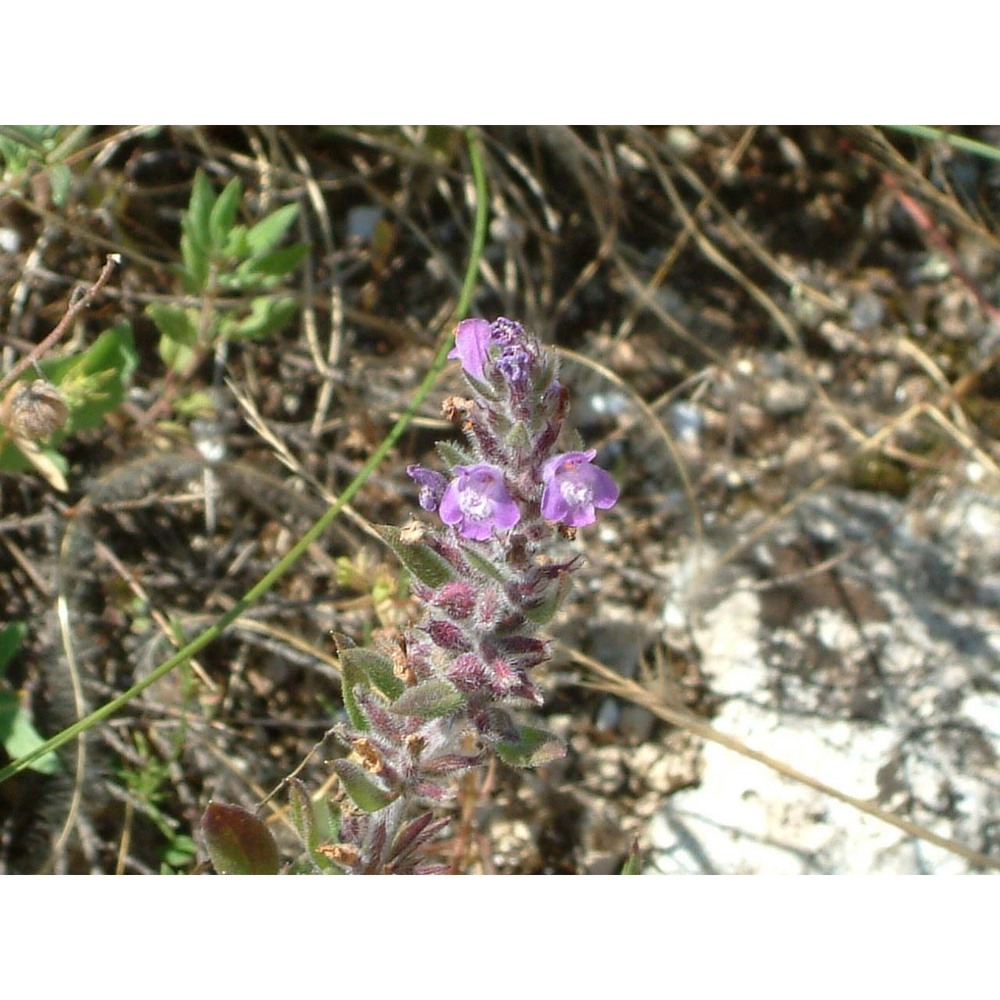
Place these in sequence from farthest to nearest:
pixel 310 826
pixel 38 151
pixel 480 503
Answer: pixel 38 151 → pixel 310 826 → pixel 480 503

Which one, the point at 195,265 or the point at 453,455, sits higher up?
the point at 195,265

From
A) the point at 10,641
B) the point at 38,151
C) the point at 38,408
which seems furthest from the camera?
the point at 10,641

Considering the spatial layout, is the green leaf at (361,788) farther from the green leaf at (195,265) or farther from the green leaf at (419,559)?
the green leaf at (195,265)

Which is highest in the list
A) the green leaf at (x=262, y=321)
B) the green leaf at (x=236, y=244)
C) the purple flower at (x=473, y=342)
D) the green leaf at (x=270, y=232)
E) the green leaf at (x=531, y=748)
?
the green leaf at (x=270, y=232)

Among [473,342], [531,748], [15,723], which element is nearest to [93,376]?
[15,723]

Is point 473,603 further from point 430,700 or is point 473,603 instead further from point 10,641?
point 10,641

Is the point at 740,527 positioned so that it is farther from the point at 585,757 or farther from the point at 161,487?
the point at 161,487

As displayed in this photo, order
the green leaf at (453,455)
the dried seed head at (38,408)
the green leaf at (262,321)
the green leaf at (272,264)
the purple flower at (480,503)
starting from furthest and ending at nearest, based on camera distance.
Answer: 1. the green leaf at (262,321)
2. the green leaf at (272,264)
3. the dried seed head at (38,408)
4. the green leaf at (453,455)
5. the purple flower at (480,503)

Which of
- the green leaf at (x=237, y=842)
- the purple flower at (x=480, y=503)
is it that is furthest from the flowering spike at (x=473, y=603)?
the green leaf at (x=237, y=842)
